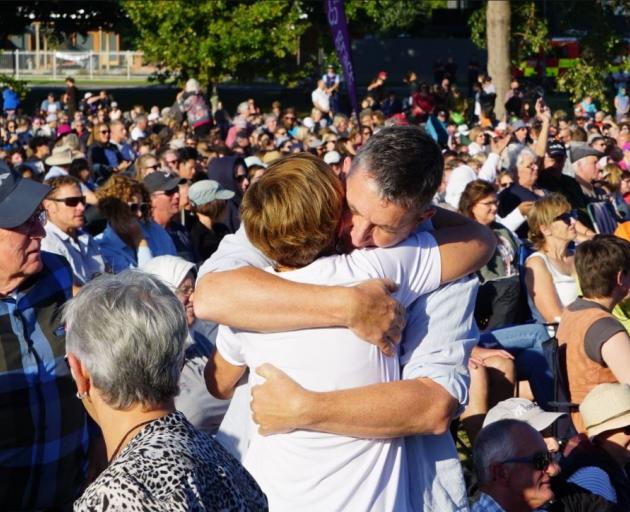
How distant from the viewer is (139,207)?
8.09 metres

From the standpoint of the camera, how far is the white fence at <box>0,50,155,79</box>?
59.0 meters

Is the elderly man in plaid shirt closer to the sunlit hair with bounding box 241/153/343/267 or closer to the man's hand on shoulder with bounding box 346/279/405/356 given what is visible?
the sunlit hair with bounding box 241/153/343/267

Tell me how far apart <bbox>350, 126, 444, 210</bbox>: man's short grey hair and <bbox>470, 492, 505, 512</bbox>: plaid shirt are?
6.34 ft

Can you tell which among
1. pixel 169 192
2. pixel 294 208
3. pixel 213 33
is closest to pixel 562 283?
pixel 169 192

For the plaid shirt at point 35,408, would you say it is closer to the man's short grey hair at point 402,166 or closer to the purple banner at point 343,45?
the man's short grey hair at point 402,166

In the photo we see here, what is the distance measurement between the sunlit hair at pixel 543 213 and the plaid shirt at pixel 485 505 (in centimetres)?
383

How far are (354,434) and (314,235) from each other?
1.62ft

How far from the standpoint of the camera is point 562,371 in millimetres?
6023

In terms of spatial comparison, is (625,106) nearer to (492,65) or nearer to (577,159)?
(492,65)

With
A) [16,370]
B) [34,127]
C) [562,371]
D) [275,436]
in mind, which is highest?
[275,436]

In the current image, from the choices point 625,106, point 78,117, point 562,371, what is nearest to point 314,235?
point 562,371

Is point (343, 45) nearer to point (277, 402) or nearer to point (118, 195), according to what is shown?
point (118, 195)

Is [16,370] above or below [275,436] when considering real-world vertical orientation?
below

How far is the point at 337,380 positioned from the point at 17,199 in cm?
166
